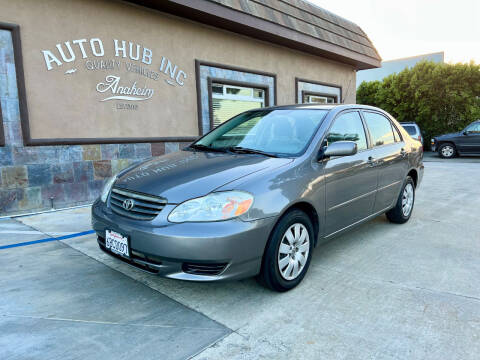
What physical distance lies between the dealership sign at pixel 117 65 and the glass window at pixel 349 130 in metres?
4.40

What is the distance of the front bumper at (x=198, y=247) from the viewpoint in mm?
2348

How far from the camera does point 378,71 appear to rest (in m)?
30.5

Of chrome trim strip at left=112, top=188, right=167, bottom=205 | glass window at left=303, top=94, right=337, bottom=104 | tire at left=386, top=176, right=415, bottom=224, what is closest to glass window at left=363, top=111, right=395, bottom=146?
tire at left=386, top=176, right=415, bottom=224

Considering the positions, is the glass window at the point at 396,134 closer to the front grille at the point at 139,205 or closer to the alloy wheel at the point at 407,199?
the alloy wheel at the point at 407,199

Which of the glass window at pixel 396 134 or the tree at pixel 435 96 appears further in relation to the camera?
the tree at pixel 435 96

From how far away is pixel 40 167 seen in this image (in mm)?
5629

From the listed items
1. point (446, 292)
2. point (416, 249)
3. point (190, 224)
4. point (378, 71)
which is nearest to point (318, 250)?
point (416, 249)

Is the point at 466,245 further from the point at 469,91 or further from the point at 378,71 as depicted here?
the point at 378,71

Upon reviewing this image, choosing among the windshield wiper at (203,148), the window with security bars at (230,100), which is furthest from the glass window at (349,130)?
the window with security bars at (230,100)

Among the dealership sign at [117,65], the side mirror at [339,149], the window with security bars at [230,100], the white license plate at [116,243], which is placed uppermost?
the dealership sign at [117,65]

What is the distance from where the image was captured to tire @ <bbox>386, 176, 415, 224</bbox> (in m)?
4.66

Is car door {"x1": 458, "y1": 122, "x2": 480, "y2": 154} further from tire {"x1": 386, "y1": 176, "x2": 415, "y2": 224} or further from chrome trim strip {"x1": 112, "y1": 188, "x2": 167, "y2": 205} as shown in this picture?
chrome trim strip {"x1": 112, "y1": 188, "x2": 167, "y2": 205}

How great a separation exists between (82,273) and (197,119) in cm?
504

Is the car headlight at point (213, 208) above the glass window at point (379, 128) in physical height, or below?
below
